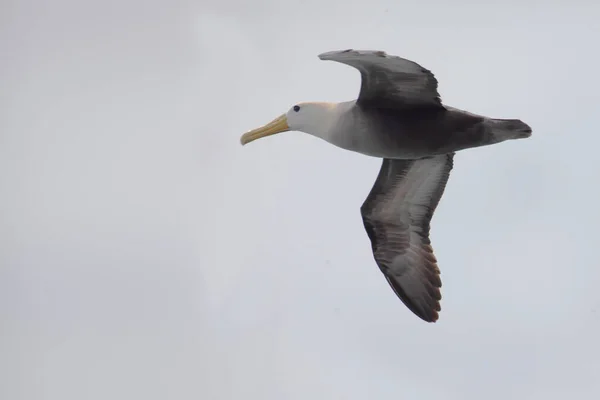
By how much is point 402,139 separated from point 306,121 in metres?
1.59

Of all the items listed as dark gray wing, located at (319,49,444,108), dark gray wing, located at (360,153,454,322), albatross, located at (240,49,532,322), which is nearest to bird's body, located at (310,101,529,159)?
albatross, located at (240,49,532,322)

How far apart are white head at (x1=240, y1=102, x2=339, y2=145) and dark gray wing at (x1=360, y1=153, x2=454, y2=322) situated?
1.84m

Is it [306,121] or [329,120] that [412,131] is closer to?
[329,120]

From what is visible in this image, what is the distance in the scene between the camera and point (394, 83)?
16.5 metres

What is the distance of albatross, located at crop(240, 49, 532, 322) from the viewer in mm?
16500

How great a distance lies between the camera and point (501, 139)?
54.7 feet

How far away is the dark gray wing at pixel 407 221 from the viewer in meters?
18.7

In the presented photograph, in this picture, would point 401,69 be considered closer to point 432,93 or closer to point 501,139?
point 432,93

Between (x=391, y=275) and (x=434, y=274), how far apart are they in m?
0.67

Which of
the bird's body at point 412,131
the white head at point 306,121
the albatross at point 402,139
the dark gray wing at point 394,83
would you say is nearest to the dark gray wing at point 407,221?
the albatross at point 402,139

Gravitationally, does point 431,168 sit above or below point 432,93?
below

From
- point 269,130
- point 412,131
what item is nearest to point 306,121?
point 269,130

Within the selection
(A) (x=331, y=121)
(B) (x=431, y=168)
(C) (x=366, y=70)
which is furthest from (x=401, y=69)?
(B) (x=431, y=168)

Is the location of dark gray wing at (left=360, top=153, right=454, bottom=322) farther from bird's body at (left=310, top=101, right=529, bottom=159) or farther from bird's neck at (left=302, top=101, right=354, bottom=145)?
bird's neck at (left=302, top=101, right=354, bottom=145)
